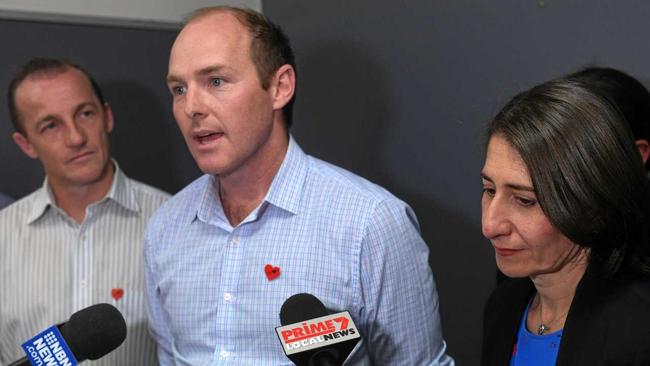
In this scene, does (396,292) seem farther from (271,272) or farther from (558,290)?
(558,290)

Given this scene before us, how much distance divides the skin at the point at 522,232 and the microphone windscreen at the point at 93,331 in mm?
757

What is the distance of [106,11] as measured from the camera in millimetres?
2307

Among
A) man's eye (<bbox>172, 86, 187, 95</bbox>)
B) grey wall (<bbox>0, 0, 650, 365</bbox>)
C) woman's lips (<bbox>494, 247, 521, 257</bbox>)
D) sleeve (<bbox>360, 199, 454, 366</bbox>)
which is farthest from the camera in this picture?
grey wall (<bbox>0, 0, 650, 365</bbox>)

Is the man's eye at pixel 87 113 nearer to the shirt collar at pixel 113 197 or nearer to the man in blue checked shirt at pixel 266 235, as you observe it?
the shirt collar at pixel 113 197

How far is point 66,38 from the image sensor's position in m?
2.23

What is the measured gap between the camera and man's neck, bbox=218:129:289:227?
1642 millimetres

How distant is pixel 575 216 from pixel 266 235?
0.73 metres

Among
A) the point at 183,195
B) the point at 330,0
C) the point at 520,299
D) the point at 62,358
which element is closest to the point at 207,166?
the point at 183,195

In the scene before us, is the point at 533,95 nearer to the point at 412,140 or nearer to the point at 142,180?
the point at 412,140

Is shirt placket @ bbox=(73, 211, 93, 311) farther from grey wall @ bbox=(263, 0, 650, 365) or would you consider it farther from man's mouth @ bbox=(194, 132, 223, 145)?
grey wall @ bbox=(263, 0, 650, 365)

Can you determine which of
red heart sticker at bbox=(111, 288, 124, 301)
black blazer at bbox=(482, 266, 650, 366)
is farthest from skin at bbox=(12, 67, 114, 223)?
black blazer at bbox=(482, 266, 650, 366)

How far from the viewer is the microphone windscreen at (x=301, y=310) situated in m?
A: 1.18

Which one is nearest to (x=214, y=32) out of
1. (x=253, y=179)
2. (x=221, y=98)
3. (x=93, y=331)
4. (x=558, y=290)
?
(x=221, y=98)

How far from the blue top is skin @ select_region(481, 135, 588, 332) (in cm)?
3
